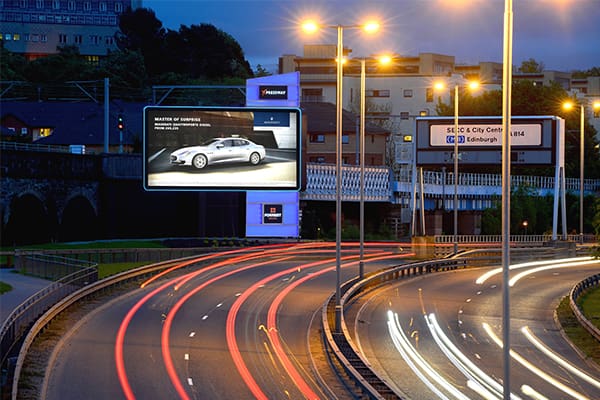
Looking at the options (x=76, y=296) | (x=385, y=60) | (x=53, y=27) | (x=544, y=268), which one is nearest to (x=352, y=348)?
(x=76, y=296)

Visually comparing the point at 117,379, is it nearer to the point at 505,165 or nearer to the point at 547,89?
the point at 505,165

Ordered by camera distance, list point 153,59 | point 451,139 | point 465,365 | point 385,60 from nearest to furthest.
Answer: point 465,365 → point 385,60 → point 451,139 → point 153,59

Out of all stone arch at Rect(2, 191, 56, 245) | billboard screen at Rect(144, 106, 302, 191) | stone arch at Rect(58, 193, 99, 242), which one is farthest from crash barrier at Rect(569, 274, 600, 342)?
stone arch at Rect(58, 193, 99, 242)

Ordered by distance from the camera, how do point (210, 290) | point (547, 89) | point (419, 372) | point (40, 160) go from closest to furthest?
point (419, 372) < point (210, 290) < point (40, 160) < point (547, 89)

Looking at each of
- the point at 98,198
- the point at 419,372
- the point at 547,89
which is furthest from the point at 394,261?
the point at 547,89

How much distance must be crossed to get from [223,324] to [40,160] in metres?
31.7

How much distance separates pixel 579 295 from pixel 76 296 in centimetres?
2231

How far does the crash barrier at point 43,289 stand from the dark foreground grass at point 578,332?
1606 cm

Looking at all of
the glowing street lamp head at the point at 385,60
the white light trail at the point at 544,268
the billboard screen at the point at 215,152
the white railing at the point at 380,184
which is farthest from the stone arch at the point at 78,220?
the glowing street lamp head at the point at 385,60

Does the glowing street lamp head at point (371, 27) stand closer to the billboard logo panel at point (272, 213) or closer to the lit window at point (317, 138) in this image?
the billboard logo panel at point (272, 213)

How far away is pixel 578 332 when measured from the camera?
38344mm

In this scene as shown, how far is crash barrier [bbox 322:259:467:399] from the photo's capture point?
78.9 feet

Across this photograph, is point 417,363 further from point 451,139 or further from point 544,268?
point 451,139

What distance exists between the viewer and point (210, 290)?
1876 inches
